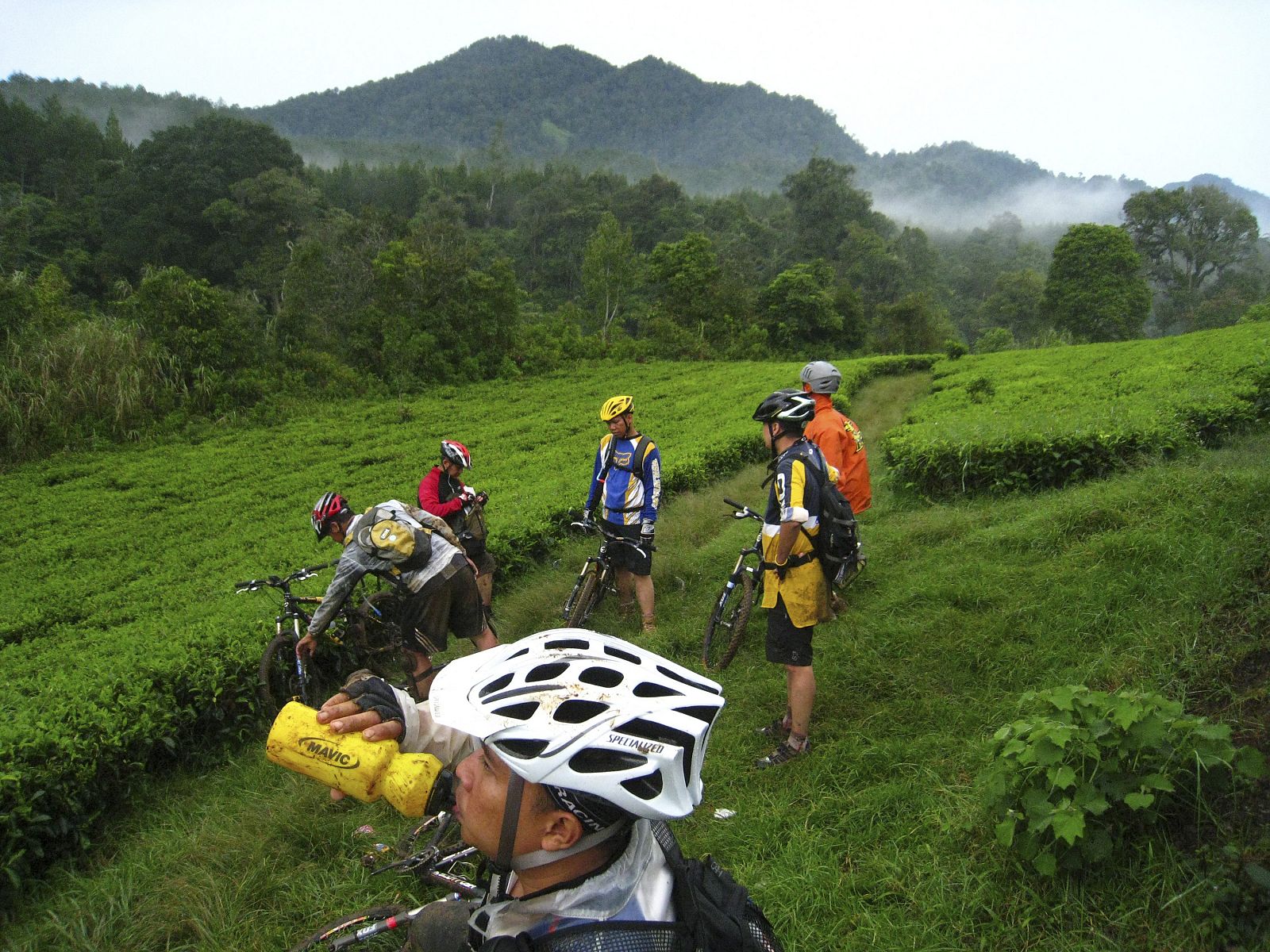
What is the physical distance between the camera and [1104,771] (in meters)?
2.66

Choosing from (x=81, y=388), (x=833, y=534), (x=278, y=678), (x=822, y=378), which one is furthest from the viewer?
(x=81, y=388)

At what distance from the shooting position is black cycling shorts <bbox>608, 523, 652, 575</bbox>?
625 cm

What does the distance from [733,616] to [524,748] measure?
182 inches

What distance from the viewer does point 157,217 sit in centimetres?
3984

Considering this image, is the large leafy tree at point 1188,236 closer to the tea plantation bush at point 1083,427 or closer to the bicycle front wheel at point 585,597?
the tea plantation bush at point 1083,427

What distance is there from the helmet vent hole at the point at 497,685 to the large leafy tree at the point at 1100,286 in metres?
45.9

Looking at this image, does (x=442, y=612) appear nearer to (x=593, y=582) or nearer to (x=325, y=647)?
(x=325, y=647)

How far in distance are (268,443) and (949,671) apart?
49.7ft

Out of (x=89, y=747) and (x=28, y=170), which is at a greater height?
(x=28, y=170)

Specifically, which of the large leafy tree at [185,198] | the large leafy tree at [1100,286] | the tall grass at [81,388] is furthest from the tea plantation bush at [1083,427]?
the large leafy tree at [185,198]

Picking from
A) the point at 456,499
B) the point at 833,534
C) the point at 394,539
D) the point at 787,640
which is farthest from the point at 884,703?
the point at 456,499

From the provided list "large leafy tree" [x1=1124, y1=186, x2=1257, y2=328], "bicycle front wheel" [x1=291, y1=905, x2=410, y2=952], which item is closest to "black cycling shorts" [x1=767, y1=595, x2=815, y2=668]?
"bicycle front wheel" [x1=291, y1=905, x2=410, y2=952]

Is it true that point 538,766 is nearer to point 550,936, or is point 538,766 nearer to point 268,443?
point 550,936

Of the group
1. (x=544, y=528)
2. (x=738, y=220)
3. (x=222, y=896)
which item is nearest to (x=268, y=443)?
(x=544, y=528)
